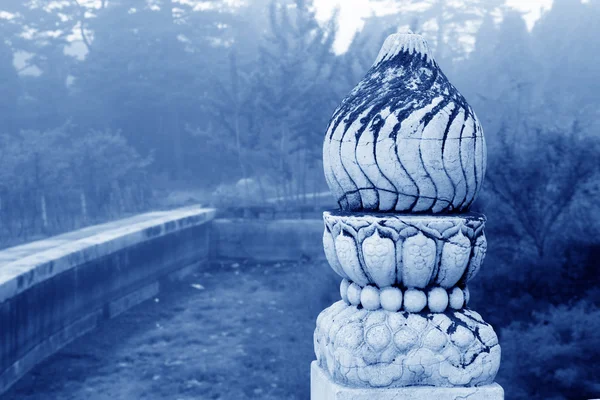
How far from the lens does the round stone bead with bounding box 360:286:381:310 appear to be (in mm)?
1905

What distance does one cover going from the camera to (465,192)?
1.93m

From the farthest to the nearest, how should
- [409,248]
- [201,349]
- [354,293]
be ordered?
[201,349] < [354,293] < [409,248]

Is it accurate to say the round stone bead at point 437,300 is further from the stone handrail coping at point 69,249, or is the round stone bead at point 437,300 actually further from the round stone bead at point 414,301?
the stone handrail coping at point 69,249

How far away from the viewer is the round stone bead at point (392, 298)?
1.89 metres

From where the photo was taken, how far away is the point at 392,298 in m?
1.89

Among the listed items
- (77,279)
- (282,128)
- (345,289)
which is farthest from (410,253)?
(282,128)

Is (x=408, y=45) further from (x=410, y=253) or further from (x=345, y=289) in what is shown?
(x=345, y=289)

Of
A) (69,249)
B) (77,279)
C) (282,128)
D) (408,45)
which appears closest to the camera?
(408,45)

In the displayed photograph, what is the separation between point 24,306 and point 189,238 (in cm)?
597

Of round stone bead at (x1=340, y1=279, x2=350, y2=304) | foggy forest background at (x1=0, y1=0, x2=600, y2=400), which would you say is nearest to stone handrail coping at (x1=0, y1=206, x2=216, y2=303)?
foggy forest background at (x1=0, y1=0, x2=600, y2=400)

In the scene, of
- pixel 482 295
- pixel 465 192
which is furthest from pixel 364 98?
pixel 482 295

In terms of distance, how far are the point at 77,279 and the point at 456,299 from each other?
672cm

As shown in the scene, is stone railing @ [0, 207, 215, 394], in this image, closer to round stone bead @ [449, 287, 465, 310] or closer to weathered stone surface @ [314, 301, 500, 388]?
weathered stone surface @ [314, 301, 500, 388]

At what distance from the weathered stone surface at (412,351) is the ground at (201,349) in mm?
5014
